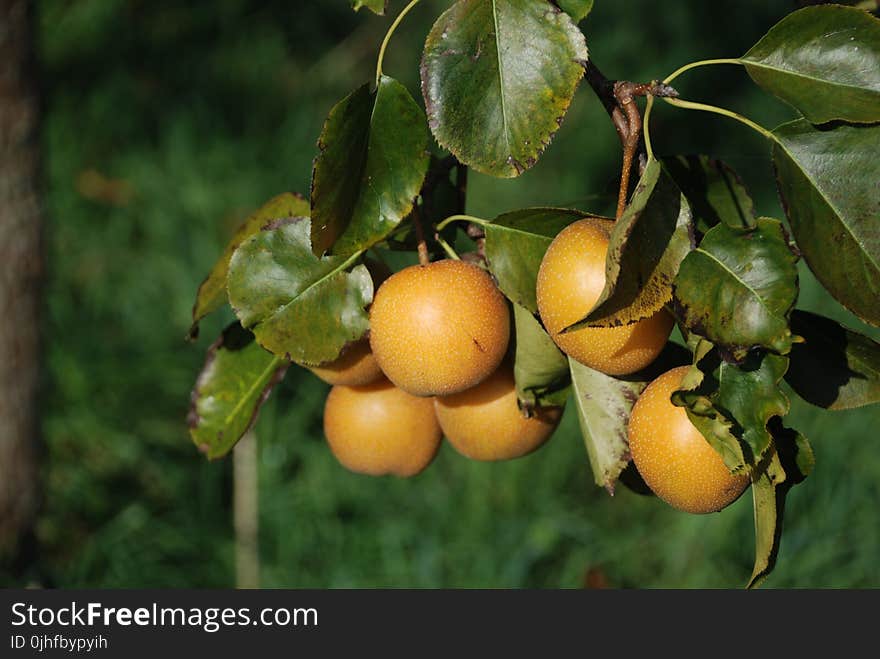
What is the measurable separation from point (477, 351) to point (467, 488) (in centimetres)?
112

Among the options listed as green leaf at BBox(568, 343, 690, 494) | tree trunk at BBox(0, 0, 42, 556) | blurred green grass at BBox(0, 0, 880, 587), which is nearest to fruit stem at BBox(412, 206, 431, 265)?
green leaf at BBox(568, 343, 690, 494)

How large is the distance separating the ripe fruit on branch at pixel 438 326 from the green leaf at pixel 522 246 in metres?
0.02

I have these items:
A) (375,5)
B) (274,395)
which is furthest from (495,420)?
(274,395)

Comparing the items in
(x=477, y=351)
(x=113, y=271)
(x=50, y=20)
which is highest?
(x=477, y=351)

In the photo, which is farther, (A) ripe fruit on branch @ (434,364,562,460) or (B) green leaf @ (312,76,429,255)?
(A) ripe fruit on branch @ (434,364,562,460)

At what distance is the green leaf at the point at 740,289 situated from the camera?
526mm

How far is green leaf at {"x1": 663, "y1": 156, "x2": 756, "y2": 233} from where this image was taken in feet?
2.26

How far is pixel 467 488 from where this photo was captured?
1.74 meters

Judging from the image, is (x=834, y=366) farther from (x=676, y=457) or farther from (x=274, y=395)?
(x=274, y=395)

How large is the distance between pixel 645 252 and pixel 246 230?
0.32 metres

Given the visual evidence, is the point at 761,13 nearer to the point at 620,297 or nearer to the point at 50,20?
the point at 50,20

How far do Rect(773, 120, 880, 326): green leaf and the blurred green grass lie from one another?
2.25ft

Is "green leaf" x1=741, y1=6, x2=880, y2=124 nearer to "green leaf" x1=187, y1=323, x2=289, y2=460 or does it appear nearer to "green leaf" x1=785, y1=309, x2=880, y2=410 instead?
"green leaf" x1=785, y1=309, x2=880, y2=410

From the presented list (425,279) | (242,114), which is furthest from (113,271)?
(425,279)
